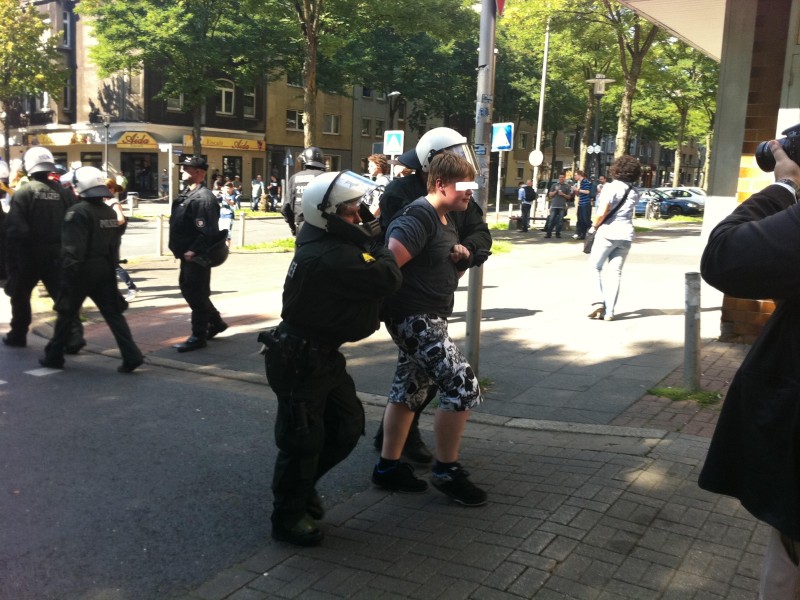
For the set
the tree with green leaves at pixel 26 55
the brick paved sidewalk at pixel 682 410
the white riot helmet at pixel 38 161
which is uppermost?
the tree with green leaves at pixel 26 55

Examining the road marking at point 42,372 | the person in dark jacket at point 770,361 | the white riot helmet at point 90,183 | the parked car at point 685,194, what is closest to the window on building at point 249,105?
the parked car at point 685,194

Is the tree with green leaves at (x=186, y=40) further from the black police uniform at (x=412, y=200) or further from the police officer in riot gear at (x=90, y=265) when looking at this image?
the black police uniform at (x=412, y=200)

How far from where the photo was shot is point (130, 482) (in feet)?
14.3

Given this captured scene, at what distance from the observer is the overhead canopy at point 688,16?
7898 millimetres

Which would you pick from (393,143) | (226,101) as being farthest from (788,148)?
(226,101)

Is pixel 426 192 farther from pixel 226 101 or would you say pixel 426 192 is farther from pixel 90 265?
pixel 226 101

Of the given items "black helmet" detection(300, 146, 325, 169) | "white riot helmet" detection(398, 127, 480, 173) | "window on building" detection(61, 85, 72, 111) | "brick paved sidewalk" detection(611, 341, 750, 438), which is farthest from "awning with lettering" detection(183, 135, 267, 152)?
"white riot helmet" detection(398, 127, 480, 173)

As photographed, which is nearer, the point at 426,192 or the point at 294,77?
the point at 426,192

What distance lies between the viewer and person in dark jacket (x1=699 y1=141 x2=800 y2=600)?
1.97m

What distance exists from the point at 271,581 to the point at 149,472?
61.3 inches

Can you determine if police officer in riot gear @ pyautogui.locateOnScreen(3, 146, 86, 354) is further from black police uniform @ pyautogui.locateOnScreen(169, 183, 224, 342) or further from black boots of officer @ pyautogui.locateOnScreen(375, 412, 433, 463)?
black boots of officer @ pyautogui.locateOnScreen(375, 412, 433, 463)

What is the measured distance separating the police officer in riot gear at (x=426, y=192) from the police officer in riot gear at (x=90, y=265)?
340 cm

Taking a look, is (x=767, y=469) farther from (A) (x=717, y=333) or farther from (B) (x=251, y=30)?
(B) (x=251, y=30)

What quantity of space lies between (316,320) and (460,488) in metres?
1.23
